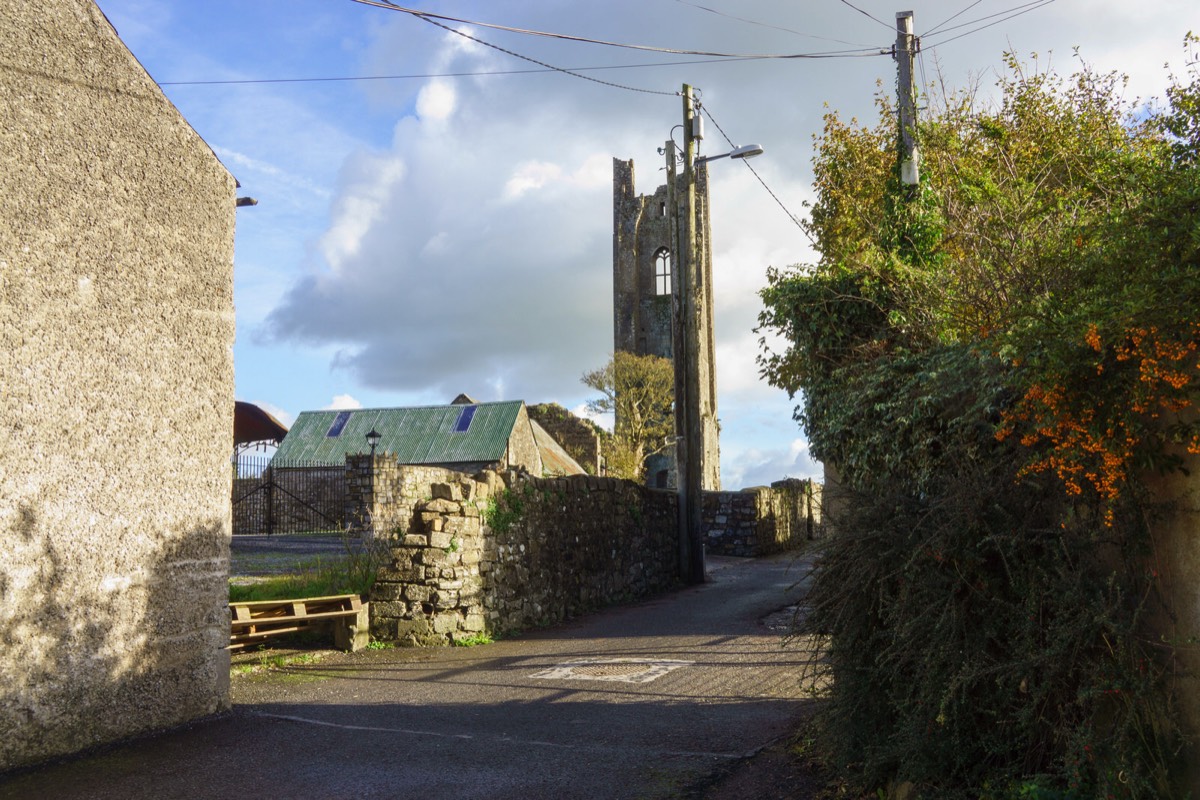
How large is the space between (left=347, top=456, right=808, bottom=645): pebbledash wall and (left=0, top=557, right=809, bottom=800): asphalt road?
0.66 metres

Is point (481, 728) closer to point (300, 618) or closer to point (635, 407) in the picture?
point (300, 618)

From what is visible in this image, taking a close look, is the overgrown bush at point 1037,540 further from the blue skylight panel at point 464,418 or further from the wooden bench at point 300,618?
the blue skylight panel at point 464,418

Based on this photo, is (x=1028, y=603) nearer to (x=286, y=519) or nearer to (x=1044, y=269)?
(x=1044, y=269)

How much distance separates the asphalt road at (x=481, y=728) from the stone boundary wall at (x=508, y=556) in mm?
589

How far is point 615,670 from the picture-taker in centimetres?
957

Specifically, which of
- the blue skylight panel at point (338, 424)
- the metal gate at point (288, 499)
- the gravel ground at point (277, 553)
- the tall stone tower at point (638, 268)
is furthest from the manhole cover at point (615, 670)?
the tall stone tower at point (638, 268)

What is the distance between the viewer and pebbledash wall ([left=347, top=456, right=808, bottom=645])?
1122 cm

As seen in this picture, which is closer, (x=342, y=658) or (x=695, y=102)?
(x=342, y=658)

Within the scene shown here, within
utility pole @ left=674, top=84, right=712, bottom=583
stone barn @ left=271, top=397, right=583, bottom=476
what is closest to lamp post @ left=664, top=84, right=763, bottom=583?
utility pole @ left=674, top=84, right=712, bottom=583

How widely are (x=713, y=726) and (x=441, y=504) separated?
17.2 ft

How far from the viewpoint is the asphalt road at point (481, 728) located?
19.2 ft

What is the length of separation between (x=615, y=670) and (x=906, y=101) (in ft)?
23.7

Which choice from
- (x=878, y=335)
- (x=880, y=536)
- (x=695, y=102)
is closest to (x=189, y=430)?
(x=880, y=536)

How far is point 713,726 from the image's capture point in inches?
282
